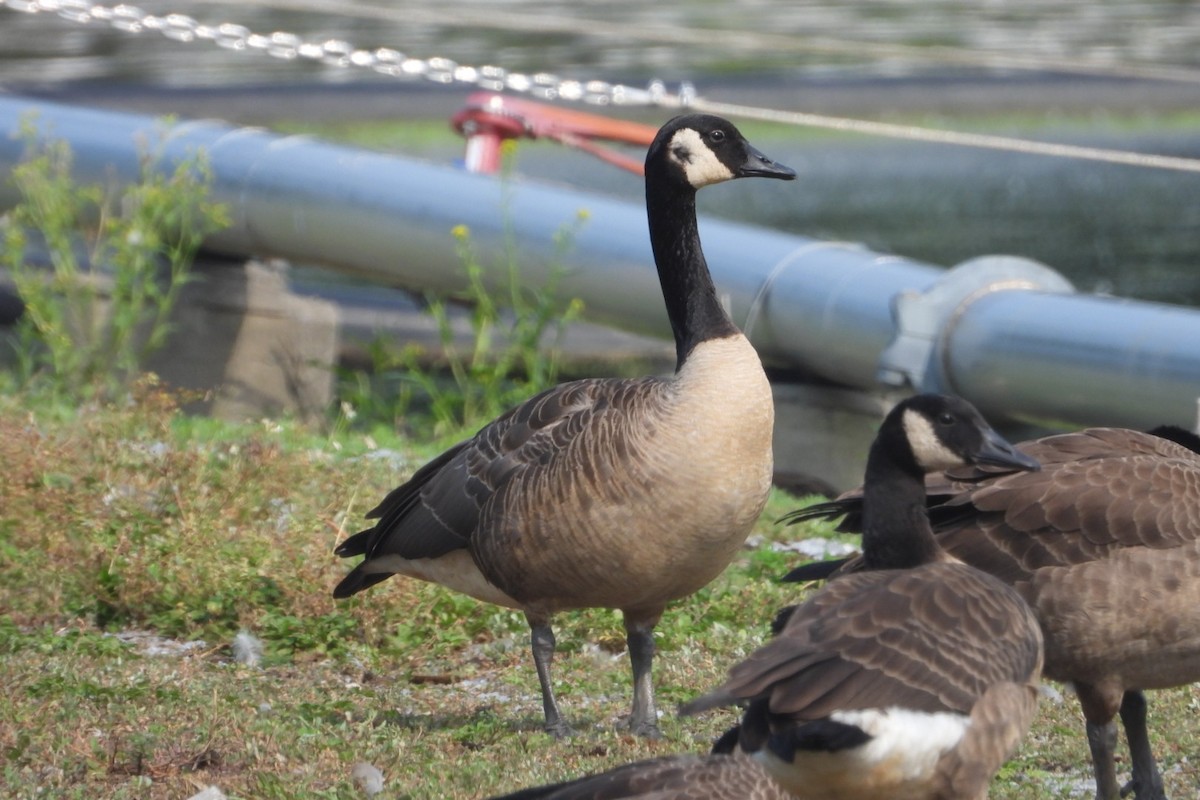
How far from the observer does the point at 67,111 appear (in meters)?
11.5

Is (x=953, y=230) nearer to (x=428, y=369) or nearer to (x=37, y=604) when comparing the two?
(x=428, y=369)

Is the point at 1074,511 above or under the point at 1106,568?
above

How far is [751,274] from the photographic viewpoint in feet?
29.8

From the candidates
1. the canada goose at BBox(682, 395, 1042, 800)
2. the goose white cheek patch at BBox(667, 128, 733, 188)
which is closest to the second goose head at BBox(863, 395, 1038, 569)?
the canada goose at BBox(682, 395, 1042, 800)

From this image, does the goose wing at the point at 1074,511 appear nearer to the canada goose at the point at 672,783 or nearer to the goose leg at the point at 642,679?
the goose leg at the point at 642,679

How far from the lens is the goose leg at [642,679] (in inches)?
203

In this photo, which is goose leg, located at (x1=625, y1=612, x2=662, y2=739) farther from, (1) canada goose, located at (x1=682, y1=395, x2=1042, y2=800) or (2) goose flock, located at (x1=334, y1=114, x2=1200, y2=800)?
(1) canada goose, located at (x1=682, y1=395, x2=1042, y2=800)

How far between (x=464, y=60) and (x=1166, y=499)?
2654 centimetres

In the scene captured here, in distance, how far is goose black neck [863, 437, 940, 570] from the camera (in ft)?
13.7

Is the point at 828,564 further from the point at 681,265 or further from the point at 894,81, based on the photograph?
the point at 894,81

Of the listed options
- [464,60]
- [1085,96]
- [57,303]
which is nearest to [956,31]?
[1085,96]

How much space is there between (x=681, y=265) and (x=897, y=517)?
1561 mm

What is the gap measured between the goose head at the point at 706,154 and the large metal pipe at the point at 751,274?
300cm

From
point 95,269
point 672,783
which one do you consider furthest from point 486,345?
point 672,783
